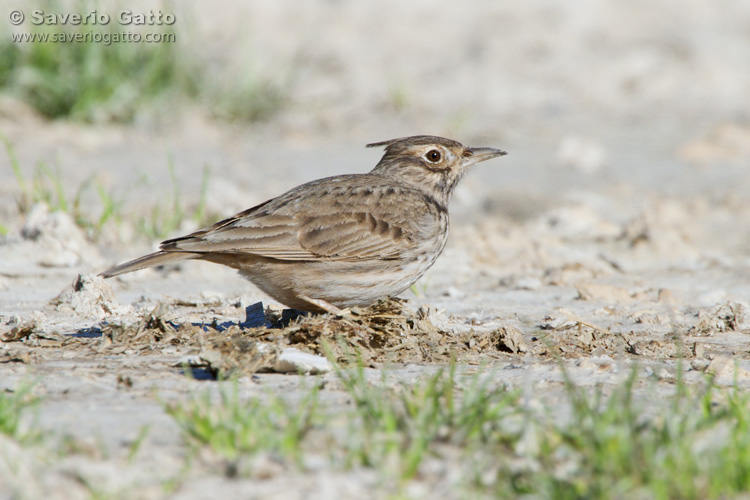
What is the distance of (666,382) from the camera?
13.5ft

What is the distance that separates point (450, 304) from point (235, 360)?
2318 millimetres

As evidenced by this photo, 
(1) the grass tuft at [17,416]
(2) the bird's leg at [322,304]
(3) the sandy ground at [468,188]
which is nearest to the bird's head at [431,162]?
(3) the sandy ground at [468,188]

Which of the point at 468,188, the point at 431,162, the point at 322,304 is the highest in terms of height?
the point at 468,188

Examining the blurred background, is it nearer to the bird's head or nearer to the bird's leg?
the bird's head

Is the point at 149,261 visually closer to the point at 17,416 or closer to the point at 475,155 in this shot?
the point at 17,416

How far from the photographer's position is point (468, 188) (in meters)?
9.61

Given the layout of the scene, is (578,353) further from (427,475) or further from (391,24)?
(391,24)

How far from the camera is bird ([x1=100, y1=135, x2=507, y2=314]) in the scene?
5.03 m

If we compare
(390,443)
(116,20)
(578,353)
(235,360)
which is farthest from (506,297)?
(116,20)

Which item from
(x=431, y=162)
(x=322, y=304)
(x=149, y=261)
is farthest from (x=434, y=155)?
(x=149, y=261)

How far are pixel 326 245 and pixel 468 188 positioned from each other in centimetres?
458

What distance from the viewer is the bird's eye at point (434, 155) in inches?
253

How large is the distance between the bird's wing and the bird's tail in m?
0.05

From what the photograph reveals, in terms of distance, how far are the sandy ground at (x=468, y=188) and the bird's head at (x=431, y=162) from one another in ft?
2.57
